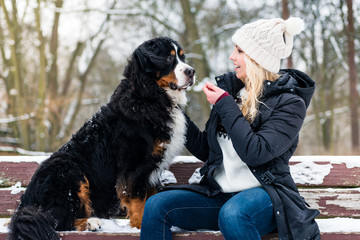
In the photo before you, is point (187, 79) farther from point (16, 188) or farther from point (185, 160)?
point (16, 188)

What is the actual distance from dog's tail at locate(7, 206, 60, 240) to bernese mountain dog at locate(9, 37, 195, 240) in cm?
4

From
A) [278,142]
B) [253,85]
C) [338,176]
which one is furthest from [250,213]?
[338,176]

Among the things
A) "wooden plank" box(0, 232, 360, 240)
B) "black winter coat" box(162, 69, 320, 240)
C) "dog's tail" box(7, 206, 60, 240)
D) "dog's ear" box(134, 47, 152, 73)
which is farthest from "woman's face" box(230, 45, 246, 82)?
"dog's tail" box(7, 206, 60, 240)

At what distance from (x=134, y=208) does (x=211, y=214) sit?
0.54 meters

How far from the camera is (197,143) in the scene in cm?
281

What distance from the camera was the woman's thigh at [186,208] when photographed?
2.26 meters

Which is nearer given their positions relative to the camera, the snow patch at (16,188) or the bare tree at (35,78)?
the snow patch at (16,188)

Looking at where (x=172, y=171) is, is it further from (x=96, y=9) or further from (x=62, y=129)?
(x=62, y=129)

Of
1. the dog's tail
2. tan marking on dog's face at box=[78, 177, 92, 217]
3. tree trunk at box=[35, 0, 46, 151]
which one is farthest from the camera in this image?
tree trunk at box=[35, 0, 46, 151]

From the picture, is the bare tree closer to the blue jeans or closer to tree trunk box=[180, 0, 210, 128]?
tree trunk box=[180, 0, 210, 128]

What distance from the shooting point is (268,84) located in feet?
7.77

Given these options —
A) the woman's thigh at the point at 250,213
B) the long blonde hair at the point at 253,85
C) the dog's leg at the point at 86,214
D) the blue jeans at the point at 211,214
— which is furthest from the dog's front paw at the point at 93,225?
the long blonde hair at the point at 253,85

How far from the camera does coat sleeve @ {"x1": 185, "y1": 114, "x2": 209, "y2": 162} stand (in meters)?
2.79

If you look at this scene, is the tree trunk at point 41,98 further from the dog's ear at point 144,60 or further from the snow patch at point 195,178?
the snow patch at point 195,178
